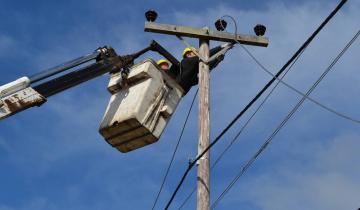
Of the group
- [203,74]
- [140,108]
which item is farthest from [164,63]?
[140,108]

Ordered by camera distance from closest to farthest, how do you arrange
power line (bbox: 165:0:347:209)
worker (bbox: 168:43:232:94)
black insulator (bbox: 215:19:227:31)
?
power line (bbox: 165:0:347:209)
worker (bbox: 168:43:232:94)
black insulator (bbox: 215:19:227:31)

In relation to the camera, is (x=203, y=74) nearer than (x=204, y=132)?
No

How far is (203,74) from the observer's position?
1009cm

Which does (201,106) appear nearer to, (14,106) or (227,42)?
(227,42)

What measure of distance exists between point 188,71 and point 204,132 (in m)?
1.27

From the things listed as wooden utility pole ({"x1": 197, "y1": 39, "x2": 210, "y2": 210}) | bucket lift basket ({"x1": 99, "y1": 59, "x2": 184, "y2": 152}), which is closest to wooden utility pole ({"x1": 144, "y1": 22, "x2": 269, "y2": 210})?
wooden utility pole ({"x1": 197, "y1": 39, "x2": 210, "y2": 210})

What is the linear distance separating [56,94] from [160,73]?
1.35m

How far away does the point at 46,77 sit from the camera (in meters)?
9.17

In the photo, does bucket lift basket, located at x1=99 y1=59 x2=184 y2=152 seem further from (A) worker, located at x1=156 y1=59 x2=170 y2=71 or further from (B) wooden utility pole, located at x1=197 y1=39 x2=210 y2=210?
(A) worker, located at x1=156 y1=59 x2=170 y2=71

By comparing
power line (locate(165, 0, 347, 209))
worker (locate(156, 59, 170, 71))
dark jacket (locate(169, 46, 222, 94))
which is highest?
worker (locate(156, 59, 170, 71))

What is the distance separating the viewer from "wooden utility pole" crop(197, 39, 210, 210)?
899 cm

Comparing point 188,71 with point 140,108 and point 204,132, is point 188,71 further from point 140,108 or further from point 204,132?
point 140,108

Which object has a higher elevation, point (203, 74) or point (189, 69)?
point (189, 69)

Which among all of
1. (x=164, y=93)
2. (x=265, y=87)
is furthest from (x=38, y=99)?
(x=265, y=87)
